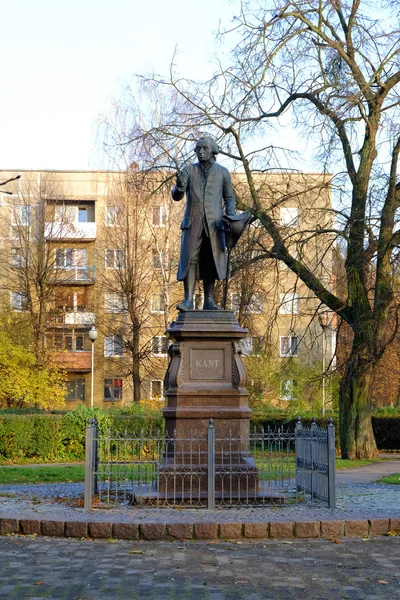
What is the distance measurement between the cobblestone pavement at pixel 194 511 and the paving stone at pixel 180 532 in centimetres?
18

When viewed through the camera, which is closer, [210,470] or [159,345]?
[210,470]

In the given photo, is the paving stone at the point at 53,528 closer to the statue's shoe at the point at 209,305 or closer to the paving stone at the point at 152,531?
the paving stone at the point at 152,531

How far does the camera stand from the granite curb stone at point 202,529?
9969 mm

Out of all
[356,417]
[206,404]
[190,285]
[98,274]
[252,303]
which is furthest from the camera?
[98,274]

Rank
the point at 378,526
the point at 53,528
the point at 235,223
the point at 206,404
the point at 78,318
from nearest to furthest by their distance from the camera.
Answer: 1. the point at 53,528
2. the point at 378,526
3. the point at 206,404
4. the point at 235,223
5. the point at 78,318

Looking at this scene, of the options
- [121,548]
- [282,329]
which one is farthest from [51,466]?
[282,329]

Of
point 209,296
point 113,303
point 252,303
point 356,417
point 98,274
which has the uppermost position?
point 98,274

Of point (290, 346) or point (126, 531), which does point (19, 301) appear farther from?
point (126, 531)

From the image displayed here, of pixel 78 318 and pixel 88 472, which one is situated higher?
pixel 78 318

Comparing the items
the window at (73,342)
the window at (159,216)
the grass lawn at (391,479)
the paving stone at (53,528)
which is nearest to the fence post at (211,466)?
the paving stone at (53,528)

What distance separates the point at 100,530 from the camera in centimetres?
1007

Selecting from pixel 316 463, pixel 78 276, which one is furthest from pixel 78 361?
pixel 316 463

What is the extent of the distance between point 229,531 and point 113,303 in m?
36.7

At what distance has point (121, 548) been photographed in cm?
938
